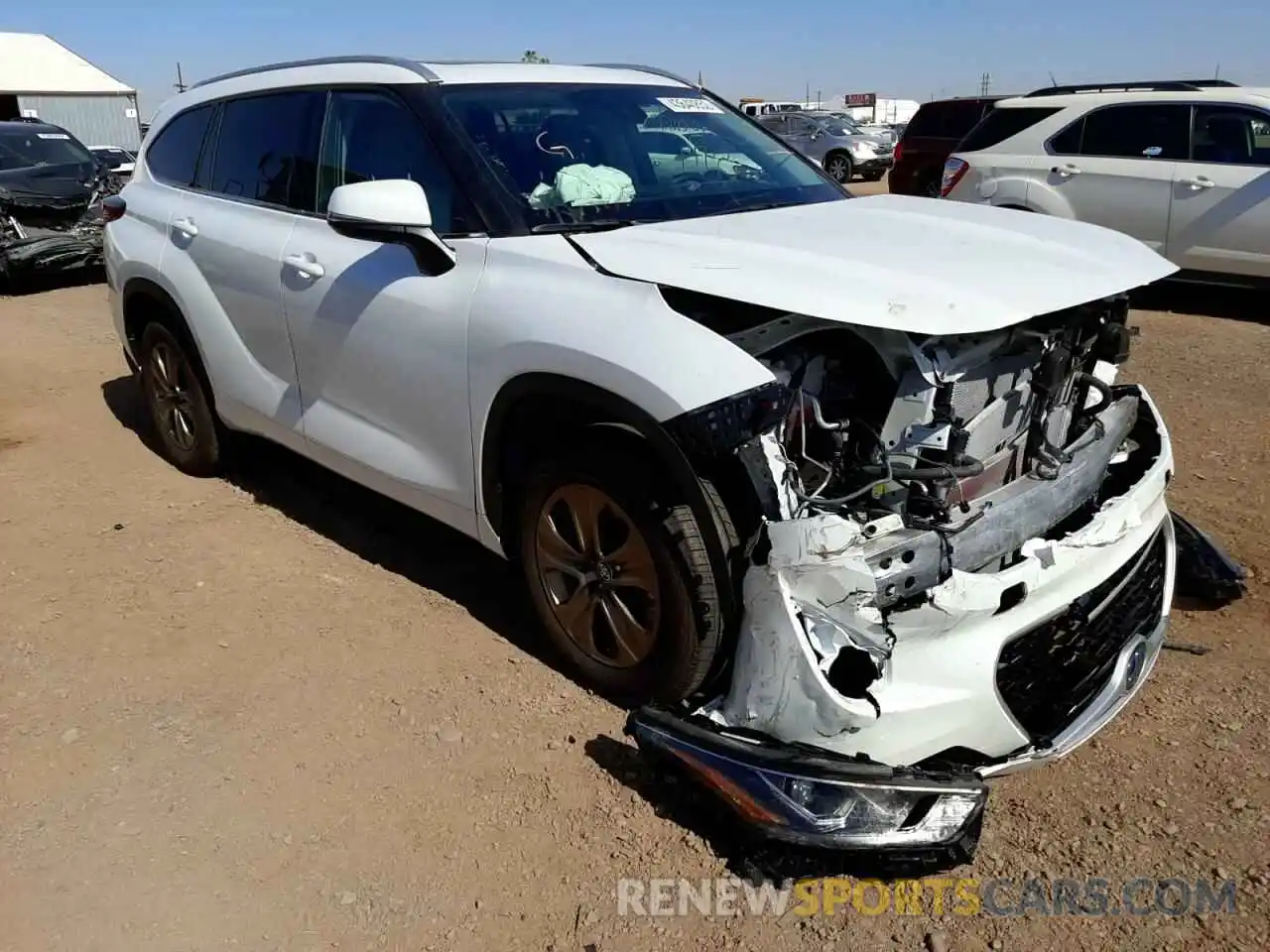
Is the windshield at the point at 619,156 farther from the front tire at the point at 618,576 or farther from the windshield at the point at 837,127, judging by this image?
the windshield at the point at 837,127

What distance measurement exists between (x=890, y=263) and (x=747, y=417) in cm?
63

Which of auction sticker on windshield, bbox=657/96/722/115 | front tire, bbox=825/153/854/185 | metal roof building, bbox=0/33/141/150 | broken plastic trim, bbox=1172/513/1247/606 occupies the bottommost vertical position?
broken plastic trim, bbox=1172/513/1247/606

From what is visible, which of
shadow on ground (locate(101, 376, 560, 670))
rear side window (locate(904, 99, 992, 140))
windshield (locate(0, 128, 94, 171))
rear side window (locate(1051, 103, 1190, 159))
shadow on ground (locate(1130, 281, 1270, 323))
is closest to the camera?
shadow on ground (locate(101, 376, 560, 670))

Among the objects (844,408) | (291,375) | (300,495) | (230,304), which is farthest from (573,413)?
(300,495)

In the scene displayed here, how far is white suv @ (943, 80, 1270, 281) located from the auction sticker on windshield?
558cm

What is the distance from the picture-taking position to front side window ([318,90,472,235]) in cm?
330

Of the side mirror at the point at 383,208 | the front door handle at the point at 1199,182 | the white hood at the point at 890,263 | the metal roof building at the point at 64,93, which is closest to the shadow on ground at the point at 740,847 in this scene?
the white hood at the point at 890,263

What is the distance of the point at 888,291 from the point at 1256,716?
173cm

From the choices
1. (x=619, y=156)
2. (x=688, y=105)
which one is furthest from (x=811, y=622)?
(x=688, y=105)

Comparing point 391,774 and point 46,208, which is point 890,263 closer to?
point 391,774

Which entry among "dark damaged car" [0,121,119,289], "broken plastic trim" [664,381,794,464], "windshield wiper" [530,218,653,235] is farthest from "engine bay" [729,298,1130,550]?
"dark damaged car" [0,121,119,289]

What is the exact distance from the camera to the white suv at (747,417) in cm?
244

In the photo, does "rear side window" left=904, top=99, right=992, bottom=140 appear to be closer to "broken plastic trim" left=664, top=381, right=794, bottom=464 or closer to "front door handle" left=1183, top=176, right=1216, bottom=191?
"front door handle" left=1183, top=176, right=1216, bottom=191

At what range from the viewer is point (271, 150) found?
4.16 meters
